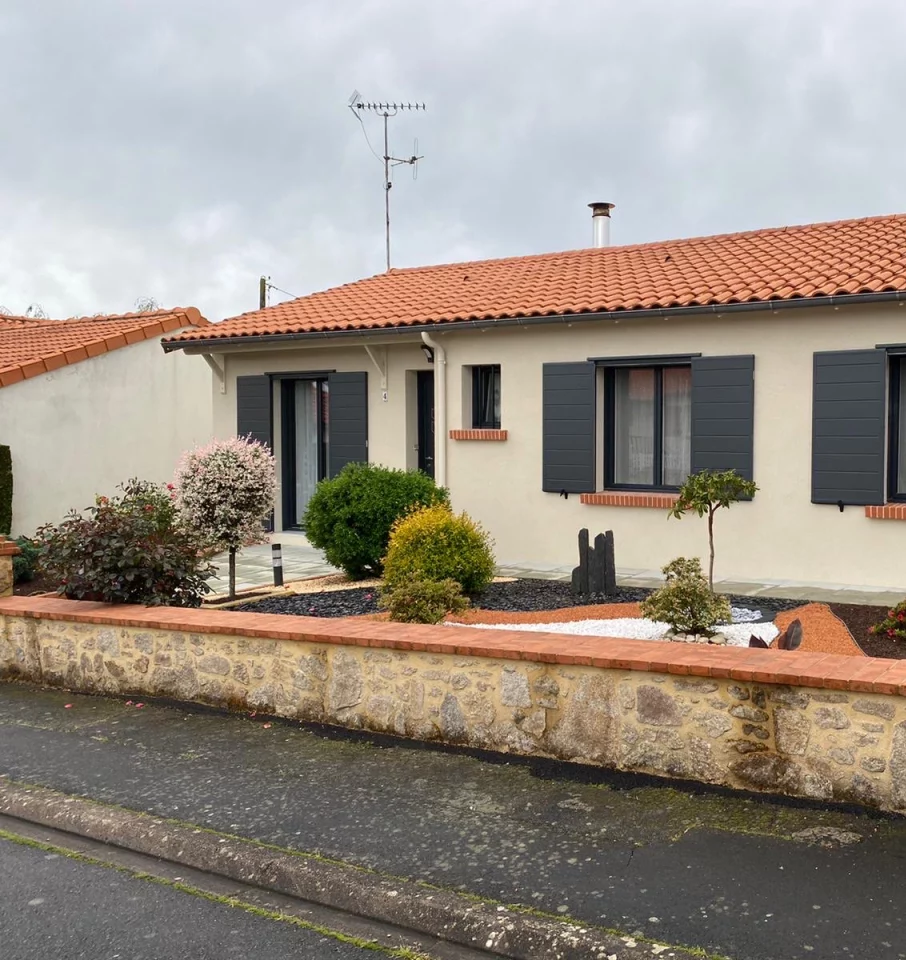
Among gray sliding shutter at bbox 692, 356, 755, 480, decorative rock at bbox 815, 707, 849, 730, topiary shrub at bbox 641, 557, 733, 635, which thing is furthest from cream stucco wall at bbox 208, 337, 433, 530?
decorative rock at bbox 815, 707, 849, 730

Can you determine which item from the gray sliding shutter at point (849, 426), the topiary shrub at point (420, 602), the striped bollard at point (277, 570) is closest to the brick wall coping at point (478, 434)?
the striped bollard at point (277, 570)

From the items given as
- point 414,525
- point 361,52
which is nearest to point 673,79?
point 361,52

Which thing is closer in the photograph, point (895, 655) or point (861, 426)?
point (895, 655)

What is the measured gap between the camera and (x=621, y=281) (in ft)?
42.9

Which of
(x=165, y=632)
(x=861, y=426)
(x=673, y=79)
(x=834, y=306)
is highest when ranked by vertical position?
(x=673, y=79)

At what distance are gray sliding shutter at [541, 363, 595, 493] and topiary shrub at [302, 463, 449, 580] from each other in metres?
1.55

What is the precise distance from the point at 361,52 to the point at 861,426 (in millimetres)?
8049

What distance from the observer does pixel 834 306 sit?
10.4 meters

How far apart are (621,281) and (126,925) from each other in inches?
418

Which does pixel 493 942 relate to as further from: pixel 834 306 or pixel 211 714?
pixel 834 306

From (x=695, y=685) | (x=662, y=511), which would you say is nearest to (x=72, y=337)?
(x=662, y=511)

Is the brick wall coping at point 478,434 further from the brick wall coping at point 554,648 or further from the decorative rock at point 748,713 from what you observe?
the decorative rock at point 748,713

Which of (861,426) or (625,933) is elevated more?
(861,426)

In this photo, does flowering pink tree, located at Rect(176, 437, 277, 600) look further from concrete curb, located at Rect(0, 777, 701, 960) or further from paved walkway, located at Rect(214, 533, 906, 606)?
concrete curb, located at Rect(0, 777, 701, 960)
